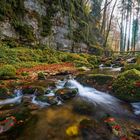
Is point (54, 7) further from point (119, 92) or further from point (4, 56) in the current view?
point (119, 92)

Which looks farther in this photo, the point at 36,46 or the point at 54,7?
the point at 54,7

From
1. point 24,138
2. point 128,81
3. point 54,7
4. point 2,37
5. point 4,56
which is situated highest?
point 54,7

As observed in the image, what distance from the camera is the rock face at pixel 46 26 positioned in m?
15.3

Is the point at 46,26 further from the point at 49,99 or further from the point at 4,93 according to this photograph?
the point at 49,99

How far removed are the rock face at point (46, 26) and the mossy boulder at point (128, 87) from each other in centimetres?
991

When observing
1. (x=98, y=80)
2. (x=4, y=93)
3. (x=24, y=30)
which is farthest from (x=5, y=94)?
(x=24, y=30)

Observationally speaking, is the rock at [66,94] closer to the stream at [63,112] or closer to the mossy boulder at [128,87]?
the stream at [63,112]

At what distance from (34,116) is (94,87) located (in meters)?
3.83

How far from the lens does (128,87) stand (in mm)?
7082

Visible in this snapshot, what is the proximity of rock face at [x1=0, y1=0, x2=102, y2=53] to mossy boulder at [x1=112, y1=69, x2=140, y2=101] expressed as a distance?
32.5 ft

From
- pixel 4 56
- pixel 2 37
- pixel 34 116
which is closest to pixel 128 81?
pixel 34 116

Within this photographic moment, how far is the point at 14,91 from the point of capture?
752 centimetres

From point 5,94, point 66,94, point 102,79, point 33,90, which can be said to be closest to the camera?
point 66,94

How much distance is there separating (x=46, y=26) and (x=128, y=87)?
13431mm
